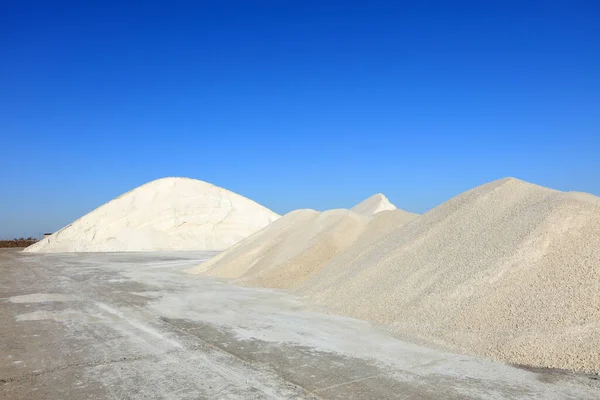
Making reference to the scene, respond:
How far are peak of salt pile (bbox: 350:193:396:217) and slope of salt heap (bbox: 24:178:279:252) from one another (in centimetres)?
723

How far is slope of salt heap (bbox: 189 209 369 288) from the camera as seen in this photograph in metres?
12.3

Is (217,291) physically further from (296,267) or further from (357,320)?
(357,320)

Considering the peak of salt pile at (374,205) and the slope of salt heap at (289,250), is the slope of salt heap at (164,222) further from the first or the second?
the slope of salt heap at (289,250)

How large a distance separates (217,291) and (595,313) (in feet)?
26.4

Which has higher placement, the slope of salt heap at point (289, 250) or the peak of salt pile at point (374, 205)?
the peak of salt pile at point (374, 205)

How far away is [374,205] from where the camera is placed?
33438 millimetres

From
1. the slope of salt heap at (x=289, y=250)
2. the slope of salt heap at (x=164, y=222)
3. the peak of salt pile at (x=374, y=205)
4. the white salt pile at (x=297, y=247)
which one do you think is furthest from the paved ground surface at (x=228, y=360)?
the peak of salt pile at (x=374, y=205)

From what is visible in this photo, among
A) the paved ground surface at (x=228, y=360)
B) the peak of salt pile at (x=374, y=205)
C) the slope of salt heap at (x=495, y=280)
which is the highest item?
the peak of salt pile at (x=374, y=205)

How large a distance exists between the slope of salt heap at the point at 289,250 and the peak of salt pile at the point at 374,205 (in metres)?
16.2

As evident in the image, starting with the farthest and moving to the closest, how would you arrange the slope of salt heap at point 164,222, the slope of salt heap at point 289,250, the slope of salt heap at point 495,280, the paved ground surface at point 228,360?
the slope of salt heap at point 164,222 → the slope of salt heap at point 289,250 → the slope of salt heap at point 495,280 → the paved ground surface at point 228,360

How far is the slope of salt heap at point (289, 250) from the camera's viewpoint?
12.3 meters

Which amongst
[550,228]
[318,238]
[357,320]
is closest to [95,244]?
[318,238]

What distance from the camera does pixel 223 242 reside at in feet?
101

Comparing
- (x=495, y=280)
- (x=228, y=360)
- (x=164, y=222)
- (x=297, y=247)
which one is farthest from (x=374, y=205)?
(x=228, y=360)
